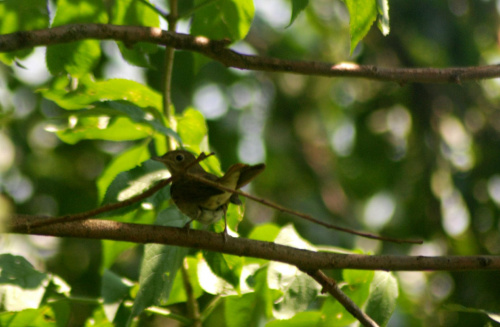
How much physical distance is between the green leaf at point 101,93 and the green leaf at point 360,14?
3.54 ft

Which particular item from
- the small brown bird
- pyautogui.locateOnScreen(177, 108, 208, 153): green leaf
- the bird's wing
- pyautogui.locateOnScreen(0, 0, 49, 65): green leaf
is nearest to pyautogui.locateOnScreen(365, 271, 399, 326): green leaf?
the small brown bird

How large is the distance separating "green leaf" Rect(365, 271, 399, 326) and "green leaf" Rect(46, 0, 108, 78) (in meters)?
1.78

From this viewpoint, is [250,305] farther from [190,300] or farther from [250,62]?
[250,62]

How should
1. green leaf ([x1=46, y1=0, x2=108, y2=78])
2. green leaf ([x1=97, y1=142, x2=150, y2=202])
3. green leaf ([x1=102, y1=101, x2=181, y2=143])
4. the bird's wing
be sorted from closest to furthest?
1. green leaf ([x1=102, y1=101, x2=181, y2=143])
2. green leaf ([x1=46, y1=0, x2=108, y2=78])
3. the bird's wing
4. green leaf ([x1=97, y1=142, x2=150, y2=202])

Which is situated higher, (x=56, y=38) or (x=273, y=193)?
(x=56, y=38)

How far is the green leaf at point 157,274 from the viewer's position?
256 cm

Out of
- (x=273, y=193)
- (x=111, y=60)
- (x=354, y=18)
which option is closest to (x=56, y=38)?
(x=354, y=18)

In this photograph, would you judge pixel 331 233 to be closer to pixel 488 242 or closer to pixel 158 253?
pixel 488 242

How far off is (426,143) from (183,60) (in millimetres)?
2783

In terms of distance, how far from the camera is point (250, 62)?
2643mm

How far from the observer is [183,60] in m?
6.11

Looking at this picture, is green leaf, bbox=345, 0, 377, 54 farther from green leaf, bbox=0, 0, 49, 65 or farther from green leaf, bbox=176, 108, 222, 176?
green leaf, bbox=0, 0, 49, 65

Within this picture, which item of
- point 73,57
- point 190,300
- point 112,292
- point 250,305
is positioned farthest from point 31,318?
point 73,57

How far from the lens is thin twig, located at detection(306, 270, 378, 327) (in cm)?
257
